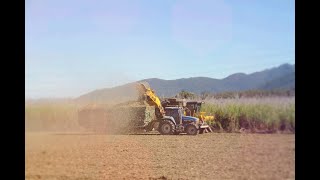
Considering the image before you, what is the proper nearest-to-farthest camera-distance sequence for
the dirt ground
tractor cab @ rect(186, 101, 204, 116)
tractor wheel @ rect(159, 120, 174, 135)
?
the dirt ground, tractor cab @ rect(186, 101, 204, 116), tractor wheel @ rect(159, 120, 174, 135)

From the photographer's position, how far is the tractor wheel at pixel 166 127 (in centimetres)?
448

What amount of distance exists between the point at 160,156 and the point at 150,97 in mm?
587

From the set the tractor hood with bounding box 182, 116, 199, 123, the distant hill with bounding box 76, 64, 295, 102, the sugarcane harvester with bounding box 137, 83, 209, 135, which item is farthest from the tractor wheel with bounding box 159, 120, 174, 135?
the distant hill with bounding box 76, 64, 295, 102

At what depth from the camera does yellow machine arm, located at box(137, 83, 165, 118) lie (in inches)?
173

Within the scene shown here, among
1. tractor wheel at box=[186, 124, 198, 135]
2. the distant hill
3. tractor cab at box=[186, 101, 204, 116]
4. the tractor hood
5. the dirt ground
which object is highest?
the distant hill

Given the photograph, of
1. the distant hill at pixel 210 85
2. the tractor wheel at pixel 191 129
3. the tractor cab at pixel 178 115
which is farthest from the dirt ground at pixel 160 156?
the distant hill at pixel 210 85

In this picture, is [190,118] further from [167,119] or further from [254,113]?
[254,113]

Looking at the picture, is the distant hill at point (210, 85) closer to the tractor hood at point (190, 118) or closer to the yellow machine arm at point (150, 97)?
the yellow machine arm at point (150, 97)

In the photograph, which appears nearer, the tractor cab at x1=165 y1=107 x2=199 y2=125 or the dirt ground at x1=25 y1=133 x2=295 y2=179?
the dirt ground at x1=25 y1=133 x2=295 y2=179

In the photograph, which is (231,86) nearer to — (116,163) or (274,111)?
(274,111)

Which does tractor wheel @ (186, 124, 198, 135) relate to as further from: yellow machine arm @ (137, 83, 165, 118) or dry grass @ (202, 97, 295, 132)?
yellow machine arm @ (137, 83, 165, 118)

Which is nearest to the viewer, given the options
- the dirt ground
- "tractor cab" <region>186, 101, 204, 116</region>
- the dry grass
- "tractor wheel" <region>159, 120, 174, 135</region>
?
the dry grass

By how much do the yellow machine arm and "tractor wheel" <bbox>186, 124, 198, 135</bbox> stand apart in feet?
0.99

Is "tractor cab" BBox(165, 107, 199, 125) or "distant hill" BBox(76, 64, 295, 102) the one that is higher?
"distant hill" BBox(76, 64, 295, 102)
